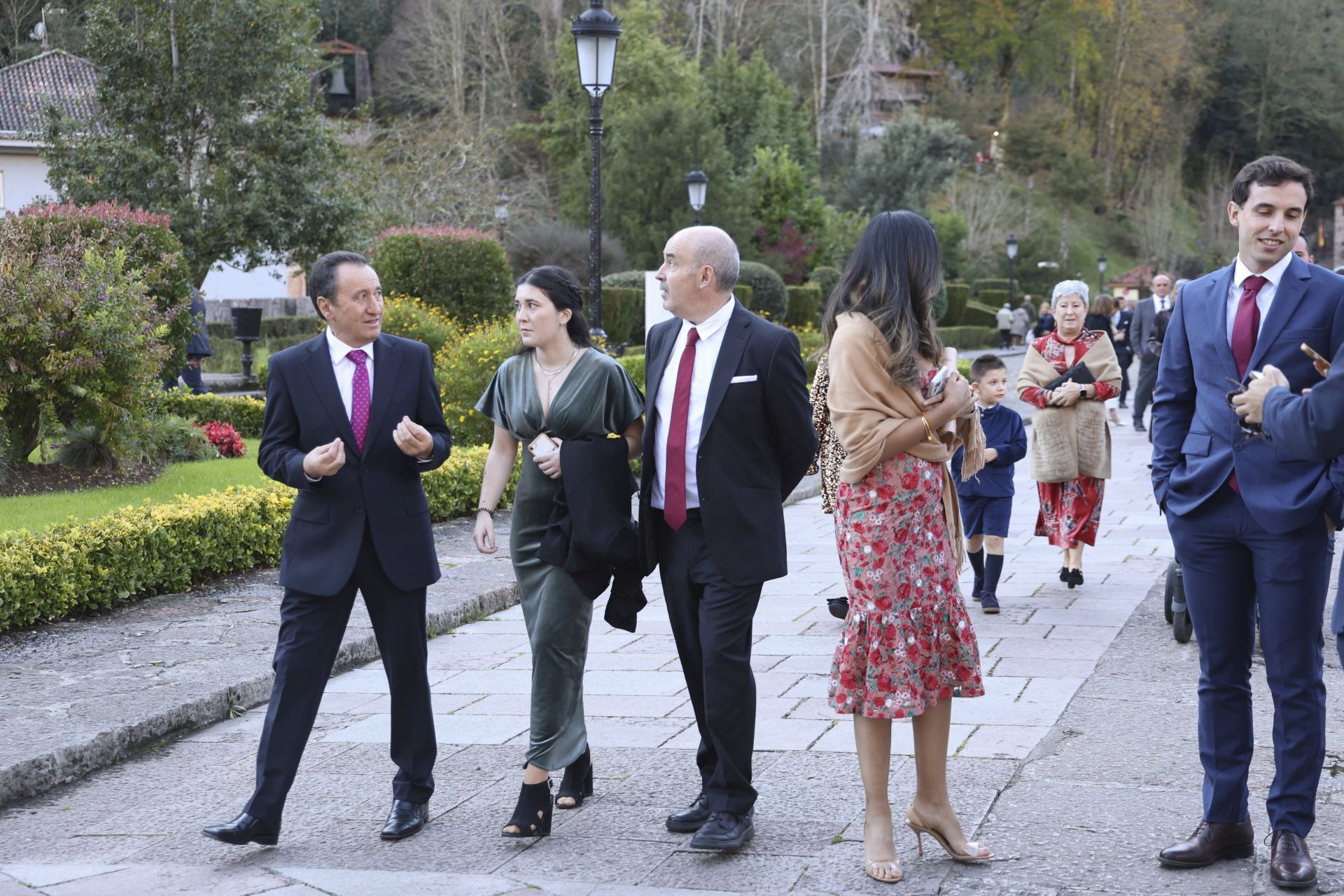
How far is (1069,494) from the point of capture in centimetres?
820

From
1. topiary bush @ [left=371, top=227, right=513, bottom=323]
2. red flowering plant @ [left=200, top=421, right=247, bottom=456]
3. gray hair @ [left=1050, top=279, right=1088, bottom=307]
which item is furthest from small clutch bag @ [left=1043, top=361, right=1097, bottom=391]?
topiary bush @ [left=371, top=227, right=513, bottom=323]

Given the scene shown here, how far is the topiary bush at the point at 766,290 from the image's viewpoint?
33500 mm

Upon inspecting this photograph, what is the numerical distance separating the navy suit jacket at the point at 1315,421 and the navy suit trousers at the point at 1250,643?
1.12ft

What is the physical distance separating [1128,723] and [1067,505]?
3.02 m

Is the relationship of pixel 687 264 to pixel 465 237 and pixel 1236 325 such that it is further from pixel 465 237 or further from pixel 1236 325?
pixel 465 237

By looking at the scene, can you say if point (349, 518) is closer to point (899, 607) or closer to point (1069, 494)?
point (899, 607)

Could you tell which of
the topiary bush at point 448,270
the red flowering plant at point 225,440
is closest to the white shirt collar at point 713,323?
the red flowering plant at point 225,440

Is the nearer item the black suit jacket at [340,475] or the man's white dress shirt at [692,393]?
the man's white dress shirt at [692,393]

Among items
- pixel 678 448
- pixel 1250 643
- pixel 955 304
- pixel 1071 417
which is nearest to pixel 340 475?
pixel 678 448

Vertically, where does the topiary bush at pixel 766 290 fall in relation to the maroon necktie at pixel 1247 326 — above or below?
below

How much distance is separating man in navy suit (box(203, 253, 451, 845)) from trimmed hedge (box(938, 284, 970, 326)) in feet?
146

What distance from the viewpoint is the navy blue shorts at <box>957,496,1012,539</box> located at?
7.74m

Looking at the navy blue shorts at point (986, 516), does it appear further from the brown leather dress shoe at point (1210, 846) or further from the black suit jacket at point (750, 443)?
the brown leather dress shoe at point (1210, 846)

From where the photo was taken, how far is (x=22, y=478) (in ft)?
32.4
